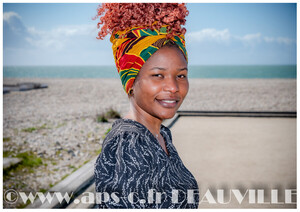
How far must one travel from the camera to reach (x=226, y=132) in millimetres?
7340

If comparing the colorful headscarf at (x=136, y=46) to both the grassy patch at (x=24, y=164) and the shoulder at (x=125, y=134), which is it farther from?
the grassy patch at (x=24, y=164)

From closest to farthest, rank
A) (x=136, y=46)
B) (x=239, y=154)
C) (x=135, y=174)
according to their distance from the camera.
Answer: (x=135, y=174) → (x=136, y=46) → (x=239, y=154)

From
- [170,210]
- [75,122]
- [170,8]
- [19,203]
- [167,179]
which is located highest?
[75,122]

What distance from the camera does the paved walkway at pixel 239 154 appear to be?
169 inches

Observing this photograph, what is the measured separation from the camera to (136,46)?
4.30 ft

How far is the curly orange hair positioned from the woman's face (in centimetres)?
11

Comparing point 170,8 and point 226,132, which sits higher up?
point 226,132

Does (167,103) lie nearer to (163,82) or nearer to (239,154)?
(163,82)

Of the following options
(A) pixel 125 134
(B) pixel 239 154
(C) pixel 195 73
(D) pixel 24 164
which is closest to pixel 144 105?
(A) pixel 125 134

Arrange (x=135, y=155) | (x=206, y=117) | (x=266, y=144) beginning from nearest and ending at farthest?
(x=135, y=155) < (x=266, y=144) < (x=206, y=117)

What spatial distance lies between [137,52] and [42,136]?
6982mm

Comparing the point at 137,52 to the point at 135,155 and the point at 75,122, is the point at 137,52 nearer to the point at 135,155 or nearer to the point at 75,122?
the point at 135,155

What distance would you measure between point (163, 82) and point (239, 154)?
4768mm

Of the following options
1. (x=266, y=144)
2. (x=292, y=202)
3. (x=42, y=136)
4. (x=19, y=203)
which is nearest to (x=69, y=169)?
(x=19, y=203)
